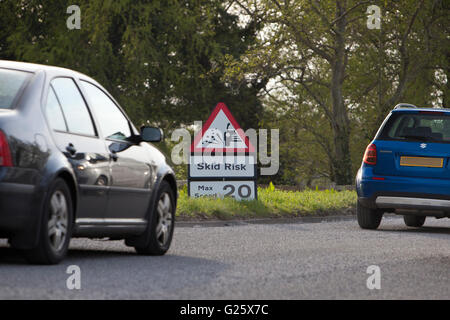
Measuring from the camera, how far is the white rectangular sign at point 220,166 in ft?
58.9

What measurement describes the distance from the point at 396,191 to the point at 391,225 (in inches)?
103

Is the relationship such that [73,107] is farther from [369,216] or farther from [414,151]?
[369,216]

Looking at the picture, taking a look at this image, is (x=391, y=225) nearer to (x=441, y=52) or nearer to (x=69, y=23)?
(x=441, y=52)

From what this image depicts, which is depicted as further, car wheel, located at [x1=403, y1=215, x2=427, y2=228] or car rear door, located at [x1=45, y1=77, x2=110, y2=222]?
car wheel, located at [x1=403, y1=215, x2=427, y2=228]

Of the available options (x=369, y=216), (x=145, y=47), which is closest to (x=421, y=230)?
(x=369, y=216)

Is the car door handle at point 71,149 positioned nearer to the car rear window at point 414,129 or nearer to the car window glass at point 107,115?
the car window glass at point 107,115

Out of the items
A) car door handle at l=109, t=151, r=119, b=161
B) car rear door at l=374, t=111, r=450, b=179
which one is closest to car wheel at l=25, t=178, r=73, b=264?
car door handle at l=109, t=151, r=119, b=161

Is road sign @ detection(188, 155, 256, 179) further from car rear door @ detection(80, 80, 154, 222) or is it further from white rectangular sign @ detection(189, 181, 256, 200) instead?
car rear door @ detection(80, 80, 154, 222)

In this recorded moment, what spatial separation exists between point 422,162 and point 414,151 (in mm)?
192

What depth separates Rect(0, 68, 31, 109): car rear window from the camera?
27.4ft

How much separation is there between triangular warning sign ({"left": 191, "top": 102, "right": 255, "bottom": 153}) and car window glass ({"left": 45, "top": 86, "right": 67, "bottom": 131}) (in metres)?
9.00

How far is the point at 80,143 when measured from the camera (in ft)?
29.3

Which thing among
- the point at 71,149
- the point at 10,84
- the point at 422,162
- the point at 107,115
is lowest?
the point at 422,162
